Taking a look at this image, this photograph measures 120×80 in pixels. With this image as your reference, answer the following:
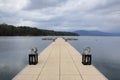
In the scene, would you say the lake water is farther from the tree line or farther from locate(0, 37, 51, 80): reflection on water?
the tree line

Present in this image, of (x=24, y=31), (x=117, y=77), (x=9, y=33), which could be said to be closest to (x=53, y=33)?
(x=24, y=31)

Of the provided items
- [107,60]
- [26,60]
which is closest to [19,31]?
[26,60]

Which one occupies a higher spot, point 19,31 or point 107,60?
point 19,31

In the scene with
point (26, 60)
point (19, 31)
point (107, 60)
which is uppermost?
point (19, 31)

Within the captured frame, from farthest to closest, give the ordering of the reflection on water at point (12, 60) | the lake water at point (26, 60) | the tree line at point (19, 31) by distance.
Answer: the tree line at point (19, 31), the lake water at point (26, 60), the reflection on water at point (12, 60)

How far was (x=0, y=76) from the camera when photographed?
12102 millimetres

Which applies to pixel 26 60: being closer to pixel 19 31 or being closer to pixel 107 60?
pixel 107 60

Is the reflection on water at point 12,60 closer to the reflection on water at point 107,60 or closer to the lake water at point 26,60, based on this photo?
the lake water at point 26,60

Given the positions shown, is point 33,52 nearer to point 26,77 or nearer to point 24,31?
point 26,77

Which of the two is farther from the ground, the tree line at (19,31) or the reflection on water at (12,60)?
the tree line at (19,31)

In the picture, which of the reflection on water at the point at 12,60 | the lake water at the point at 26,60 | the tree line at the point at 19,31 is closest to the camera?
the reflection on water at the point at 12,60

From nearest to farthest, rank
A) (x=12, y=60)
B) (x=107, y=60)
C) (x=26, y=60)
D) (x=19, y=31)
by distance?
1. (x=26, y=60)
2. (x=12, y=60)
3. (x=107, y=60)
4. (x=19, y=31)

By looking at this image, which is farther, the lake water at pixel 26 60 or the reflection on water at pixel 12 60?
the lake water at pixel 26 60

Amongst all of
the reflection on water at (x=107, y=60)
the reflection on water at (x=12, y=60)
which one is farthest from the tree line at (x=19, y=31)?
the reflection on water at (x=107, y=60)
